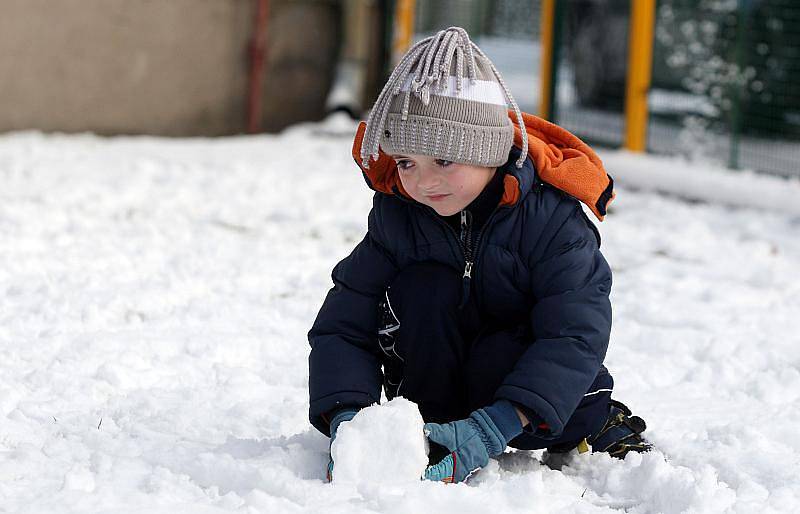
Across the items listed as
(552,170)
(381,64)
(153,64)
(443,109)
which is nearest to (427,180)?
(443,109)

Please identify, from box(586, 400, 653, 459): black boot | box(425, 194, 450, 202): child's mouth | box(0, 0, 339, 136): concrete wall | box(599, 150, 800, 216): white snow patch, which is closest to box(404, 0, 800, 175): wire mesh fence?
box(599, 150, 800, 216): white snow patch

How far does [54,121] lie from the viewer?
7215mm

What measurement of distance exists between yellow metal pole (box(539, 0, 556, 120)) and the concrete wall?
6.11ft

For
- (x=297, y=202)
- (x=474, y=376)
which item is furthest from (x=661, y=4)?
(x=474, y=376)

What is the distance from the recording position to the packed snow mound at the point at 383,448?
207 centimetres

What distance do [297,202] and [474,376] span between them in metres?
3.41

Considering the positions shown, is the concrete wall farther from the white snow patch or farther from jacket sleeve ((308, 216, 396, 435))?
jacket sleeve ((308, 216, 396, 435))

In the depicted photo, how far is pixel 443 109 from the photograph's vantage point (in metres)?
2.18

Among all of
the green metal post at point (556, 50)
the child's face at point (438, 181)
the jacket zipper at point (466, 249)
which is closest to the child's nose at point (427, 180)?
the child's face at point (438, 181)

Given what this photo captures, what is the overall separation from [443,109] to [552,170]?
249mm

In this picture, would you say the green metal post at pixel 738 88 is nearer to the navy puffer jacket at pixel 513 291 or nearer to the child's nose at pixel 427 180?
the navy puffer jacket at pixel 513 291

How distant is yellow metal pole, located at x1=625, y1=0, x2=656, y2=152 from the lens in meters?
6.39

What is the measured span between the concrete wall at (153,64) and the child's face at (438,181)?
5.27 meters

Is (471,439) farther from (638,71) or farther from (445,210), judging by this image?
(638,71)
